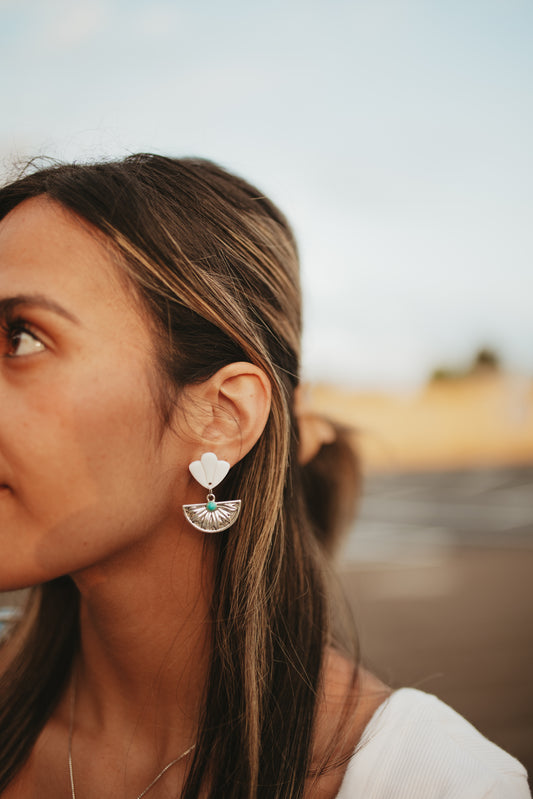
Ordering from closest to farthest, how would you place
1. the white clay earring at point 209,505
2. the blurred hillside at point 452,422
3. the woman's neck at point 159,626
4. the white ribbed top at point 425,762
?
the white ribbed top at point 425,762 → the white clay earring at point 209,505 → the woman's neck at point 159,626 → the blurred hillside at point 452,422

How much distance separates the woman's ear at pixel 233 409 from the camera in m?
1.85

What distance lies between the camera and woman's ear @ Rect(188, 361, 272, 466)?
185 cm

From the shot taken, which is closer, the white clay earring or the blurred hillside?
the white clay earring

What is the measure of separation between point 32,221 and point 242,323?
650 millimetres

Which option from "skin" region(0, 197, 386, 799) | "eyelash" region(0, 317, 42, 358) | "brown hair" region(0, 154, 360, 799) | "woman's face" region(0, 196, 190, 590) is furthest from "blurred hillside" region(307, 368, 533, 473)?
"eyelash" region(0, 317, 42, 358)

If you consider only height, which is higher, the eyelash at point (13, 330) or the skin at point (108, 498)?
the eyelash at point (13, 330)

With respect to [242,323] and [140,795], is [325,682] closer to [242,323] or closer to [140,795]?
[140,795]

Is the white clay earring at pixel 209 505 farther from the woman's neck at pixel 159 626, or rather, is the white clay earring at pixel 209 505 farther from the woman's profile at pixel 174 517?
the woman's neck at pixel 159 626

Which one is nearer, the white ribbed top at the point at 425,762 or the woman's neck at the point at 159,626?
the white ribbed top at the point at 425,762

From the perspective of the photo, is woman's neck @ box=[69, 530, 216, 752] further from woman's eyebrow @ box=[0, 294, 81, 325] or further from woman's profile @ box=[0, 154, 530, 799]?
woman's eyebrow @ box=[0, 294, 81, 325]

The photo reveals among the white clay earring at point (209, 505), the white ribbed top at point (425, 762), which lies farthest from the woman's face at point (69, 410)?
the white ribbed top at point (425, 762)

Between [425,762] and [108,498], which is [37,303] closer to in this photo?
[108,498]

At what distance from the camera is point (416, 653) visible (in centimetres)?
616

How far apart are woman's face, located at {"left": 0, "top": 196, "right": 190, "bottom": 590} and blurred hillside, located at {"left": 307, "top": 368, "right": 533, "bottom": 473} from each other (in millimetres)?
21148
